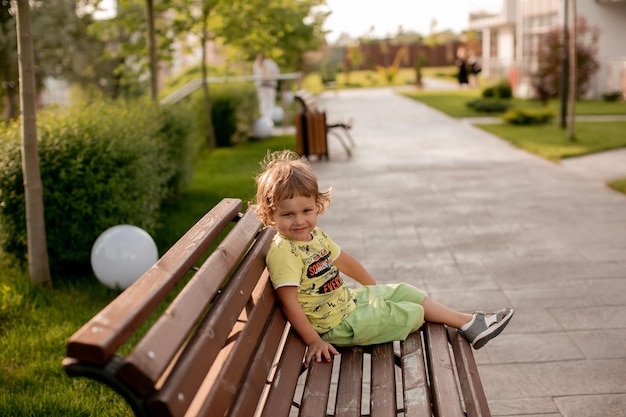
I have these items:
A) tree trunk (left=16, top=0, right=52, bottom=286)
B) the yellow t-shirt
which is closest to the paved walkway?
the yellow t-shirt

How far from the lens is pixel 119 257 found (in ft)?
17.7

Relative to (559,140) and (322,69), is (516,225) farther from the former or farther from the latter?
(322,69)

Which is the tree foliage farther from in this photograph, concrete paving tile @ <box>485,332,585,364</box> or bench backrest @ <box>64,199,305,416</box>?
bench backrest @ <box>64,199,305,416</box>

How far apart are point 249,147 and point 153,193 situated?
801 centimetres

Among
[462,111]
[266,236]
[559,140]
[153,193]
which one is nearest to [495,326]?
[266,236]

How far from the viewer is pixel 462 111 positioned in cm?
2153

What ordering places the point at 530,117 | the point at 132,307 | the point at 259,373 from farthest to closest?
the point at 530,117
the point at 259,373
the point at 132,307

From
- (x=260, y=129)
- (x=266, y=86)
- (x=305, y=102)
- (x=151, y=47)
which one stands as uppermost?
(x=151, y=47)

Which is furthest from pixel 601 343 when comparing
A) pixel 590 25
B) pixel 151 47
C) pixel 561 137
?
pixel 590 25

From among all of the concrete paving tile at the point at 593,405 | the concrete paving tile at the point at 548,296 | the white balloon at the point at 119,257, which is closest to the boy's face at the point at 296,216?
the concrete paving tile at the point at 593,405

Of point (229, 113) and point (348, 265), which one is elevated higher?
point (229, 113)

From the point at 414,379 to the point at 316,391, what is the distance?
39 cm

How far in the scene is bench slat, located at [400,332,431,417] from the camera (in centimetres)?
265

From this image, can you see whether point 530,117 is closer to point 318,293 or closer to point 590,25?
point 590,25
